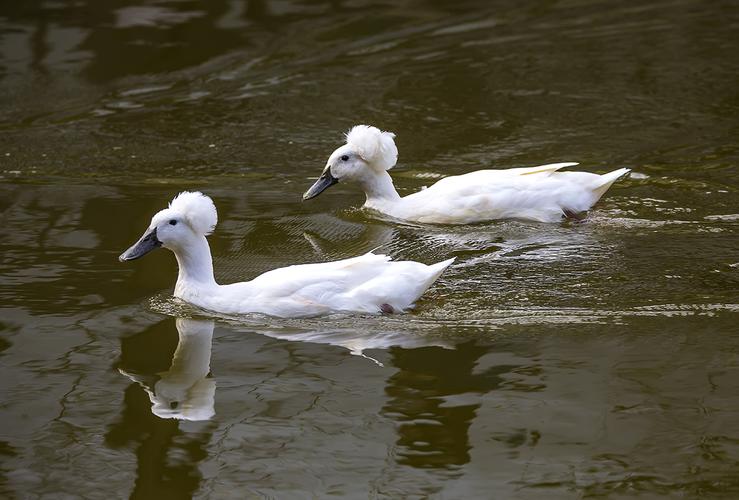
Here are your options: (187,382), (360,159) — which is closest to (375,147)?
(360,159)

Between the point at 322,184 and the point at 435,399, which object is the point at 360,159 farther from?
the point at 435,399

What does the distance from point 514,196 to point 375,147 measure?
1.10 m

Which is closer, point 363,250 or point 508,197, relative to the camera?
point 363,250

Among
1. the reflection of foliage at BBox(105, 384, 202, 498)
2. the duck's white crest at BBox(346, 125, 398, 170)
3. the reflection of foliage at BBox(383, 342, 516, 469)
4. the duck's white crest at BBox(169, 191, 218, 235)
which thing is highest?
the duck's white crest at BBox(169, 191, 218, 235)

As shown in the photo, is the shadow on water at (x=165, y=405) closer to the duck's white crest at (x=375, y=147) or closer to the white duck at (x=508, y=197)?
the white duck at (x=508, y=197)

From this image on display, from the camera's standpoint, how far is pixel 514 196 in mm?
8484

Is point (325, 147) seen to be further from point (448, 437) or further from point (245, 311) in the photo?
point (448, 437)

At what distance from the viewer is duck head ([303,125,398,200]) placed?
8.93 meters

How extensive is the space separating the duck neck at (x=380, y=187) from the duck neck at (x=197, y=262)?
217 cm

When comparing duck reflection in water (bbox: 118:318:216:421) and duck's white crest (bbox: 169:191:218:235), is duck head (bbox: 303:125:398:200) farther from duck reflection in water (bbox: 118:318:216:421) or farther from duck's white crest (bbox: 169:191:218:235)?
duck reflection in water (bbox: 118:318:216:421)

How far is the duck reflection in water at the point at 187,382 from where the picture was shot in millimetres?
5777

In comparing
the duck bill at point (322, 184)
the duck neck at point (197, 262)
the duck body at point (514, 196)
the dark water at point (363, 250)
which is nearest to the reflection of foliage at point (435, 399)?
the dark water at point (363, 250)

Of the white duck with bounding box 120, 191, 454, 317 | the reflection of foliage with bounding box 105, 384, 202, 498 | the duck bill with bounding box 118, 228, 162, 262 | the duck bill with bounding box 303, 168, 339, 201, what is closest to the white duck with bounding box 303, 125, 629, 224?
the duck bill with bounding box 303, 168, 339, 201

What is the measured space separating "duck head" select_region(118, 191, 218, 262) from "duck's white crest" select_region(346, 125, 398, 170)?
2.08m
